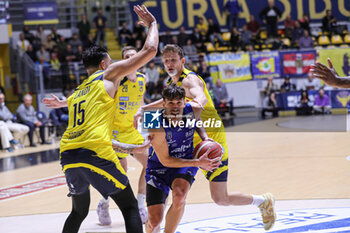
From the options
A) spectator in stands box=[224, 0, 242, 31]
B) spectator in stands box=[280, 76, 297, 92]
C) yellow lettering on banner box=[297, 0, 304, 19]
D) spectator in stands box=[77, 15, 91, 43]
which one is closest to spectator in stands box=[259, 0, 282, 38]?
spectator in stands box=[224, 0, 242, 31]

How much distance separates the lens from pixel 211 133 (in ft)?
18.4

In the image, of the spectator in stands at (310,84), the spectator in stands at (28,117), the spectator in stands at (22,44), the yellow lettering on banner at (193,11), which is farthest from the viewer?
the yellow lettering on banner at (193,11)

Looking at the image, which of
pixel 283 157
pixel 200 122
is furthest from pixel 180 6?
pixel 200 122

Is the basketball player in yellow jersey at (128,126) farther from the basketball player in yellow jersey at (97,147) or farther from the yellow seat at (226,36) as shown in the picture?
the yellow seat at (226,36)

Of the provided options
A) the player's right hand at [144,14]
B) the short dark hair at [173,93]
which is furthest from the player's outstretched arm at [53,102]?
the player's right hand at [144,14]

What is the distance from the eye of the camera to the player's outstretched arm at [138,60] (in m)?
4.43

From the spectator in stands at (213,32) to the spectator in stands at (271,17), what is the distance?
2.08 meters

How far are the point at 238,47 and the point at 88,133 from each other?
18.4 metres

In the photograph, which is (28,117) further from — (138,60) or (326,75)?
(326,75)

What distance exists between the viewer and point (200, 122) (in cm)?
515

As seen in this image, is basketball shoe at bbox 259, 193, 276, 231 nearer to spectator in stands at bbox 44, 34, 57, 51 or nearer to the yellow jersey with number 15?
the yellow jersey with number 15

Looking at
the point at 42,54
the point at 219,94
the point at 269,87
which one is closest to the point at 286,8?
the point at 269,87

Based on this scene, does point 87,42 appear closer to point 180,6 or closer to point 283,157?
point 180,6

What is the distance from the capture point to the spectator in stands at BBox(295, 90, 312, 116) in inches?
774
